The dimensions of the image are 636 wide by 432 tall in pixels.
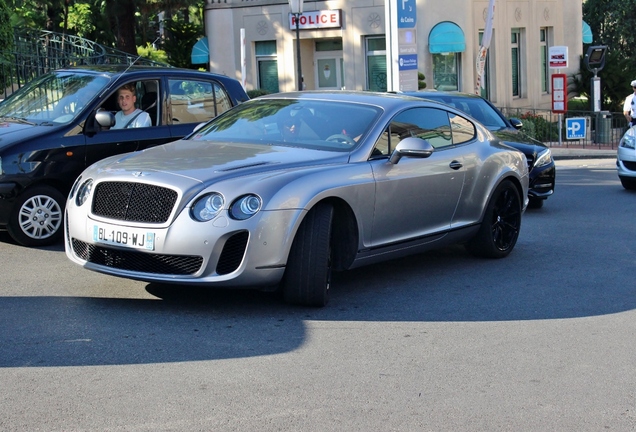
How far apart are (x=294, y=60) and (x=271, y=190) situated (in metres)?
28.0

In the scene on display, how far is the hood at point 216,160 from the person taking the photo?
257 inches

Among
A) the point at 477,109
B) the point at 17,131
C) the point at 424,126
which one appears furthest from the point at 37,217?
the point at 477,109

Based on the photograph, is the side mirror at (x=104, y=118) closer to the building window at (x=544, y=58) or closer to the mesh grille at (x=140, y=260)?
the mesh grille at (x=140, y=260)

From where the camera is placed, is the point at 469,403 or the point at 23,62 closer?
the point at 469,403

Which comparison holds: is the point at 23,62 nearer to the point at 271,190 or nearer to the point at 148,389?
the point at 271,190

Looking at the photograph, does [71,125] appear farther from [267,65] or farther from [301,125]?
[267,65]

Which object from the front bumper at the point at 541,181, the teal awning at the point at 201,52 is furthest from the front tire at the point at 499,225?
the teal awning at the point at 201,52

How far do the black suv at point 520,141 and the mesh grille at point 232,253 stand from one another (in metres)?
5.97

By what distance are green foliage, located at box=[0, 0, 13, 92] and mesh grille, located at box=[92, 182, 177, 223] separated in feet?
35.4

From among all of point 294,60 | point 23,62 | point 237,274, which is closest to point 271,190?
point 237,274

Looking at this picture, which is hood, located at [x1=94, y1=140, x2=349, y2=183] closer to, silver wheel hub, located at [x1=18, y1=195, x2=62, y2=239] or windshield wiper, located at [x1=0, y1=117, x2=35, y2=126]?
silver wheel hub, located at [x1=18, y1=195, x2=62, y2=239]

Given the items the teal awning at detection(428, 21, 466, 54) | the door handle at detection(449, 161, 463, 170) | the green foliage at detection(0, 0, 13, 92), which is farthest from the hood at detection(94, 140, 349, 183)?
the teal awning at detection(428, 21, 466, 54)

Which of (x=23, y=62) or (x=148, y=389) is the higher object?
(x=23, y=62)

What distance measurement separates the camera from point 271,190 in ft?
20.8
